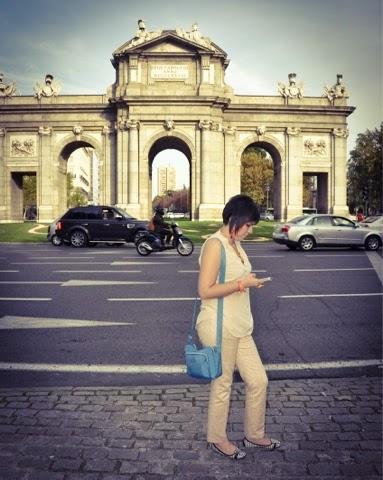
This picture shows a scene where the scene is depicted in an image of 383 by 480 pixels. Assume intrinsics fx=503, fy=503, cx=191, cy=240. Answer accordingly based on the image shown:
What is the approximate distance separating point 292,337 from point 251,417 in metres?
3.25

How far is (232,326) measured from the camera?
355 cm

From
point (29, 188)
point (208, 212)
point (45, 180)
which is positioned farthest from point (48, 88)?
point (29, 188)

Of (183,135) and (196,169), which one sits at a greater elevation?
(183,135)

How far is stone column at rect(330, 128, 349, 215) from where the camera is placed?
43.6 meters

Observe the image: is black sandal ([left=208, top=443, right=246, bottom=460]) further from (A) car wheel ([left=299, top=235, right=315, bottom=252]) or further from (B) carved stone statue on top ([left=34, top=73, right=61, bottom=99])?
(B) carved stone statue on top ([left=34, top=73, right=61, bottom=99])

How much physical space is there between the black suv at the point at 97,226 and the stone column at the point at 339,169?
25713mm

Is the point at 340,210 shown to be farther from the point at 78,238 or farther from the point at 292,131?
the point at 78,238

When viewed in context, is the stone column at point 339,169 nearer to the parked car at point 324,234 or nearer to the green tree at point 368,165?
the green tree at point 368,165

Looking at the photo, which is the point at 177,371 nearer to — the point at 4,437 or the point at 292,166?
the point at 4,437

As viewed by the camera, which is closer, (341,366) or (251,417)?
(251,417)

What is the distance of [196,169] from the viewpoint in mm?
41625

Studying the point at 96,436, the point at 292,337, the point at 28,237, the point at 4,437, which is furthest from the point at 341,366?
the point at 28,237

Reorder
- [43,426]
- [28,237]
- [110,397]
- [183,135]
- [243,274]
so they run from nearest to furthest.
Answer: [243,274], [43,426], [110,397], [28,237], [183,135]

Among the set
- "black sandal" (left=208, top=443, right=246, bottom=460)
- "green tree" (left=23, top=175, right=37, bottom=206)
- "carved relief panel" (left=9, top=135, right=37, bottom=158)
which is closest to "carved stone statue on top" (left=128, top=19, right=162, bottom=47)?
"carved relief panel" (left=9, top=135, right=37, bottom=158)
